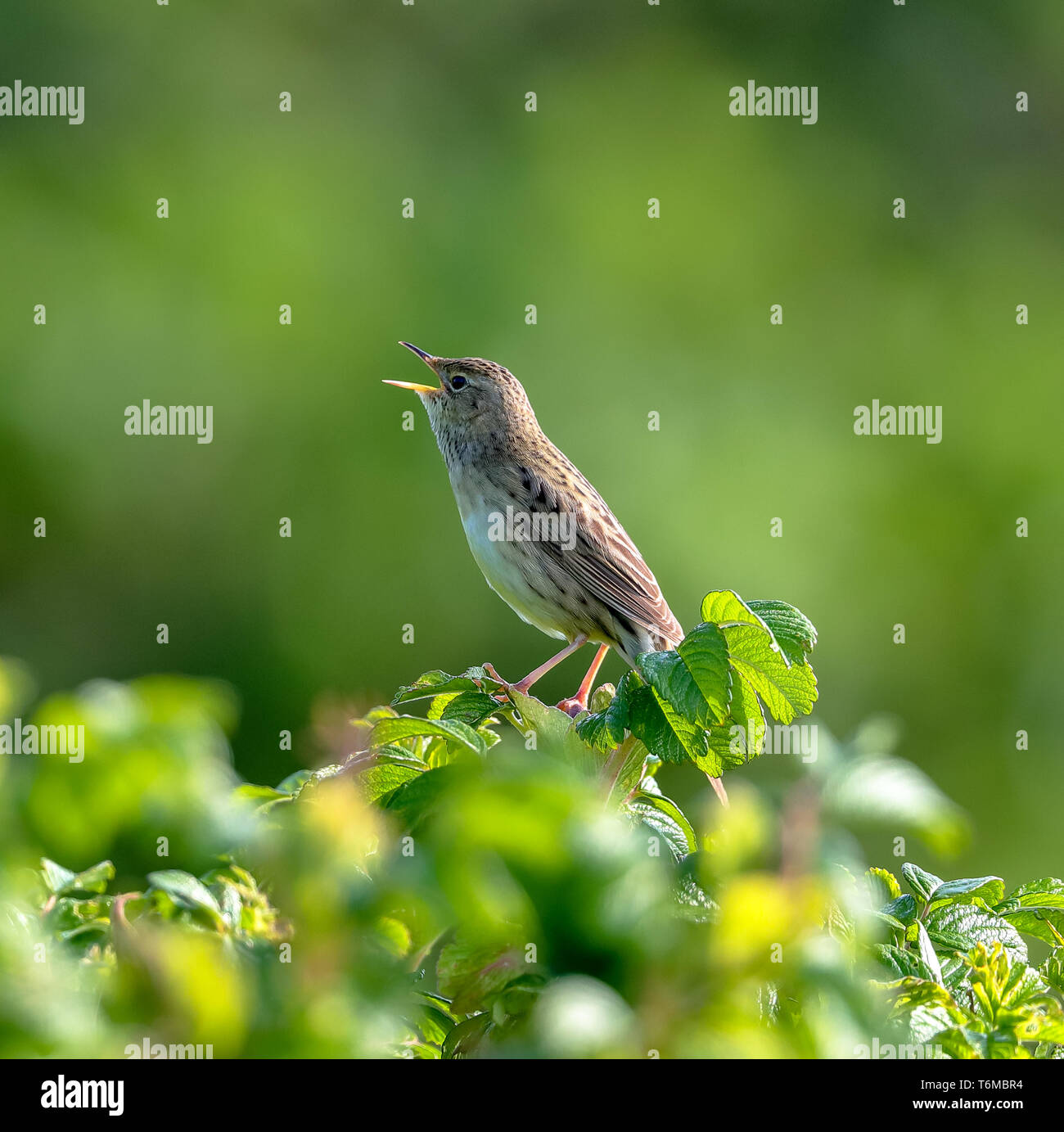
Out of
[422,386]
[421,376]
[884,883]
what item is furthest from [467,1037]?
[421,376]

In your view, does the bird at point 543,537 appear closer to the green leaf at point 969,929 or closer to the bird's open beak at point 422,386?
the bird's open beak at point 422,386

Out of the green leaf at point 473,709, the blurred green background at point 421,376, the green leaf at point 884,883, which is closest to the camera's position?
the green leaf at point 884,883

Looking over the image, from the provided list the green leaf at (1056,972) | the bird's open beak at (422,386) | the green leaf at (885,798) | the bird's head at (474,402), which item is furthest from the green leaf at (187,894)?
the bird's head at (474,402)

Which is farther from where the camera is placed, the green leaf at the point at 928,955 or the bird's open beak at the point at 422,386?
the bird's open beak at the point at 422,386

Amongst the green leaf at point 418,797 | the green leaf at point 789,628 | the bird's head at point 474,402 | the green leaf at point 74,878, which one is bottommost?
the green leaf at point 74,878

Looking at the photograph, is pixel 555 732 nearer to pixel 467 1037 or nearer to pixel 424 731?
pixel 424 731

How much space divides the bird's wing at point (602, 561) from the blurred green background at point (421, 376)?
330cm

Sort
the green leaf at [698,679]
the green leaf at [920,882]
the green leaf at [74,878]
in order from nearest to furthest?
1. the green leaf at [74,878]
2. the green leaf at [698,679]
3. the green leaf at [920,882]

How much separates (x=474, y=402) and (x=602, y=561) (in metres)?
1.09

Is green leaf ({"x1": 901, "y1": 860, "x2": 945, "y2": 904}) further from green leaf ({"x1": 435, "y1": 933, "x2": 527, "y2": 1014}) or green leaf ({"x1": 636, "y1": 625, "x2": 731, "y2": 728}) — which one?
green leaf ({"x1": 435, "y1": 933, "x2": 527, "y2": 1014})

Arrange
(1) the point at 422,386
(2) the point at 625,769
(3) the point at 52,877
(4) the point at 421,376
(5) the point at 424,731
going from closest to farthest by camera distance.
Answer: (3) the point at 52,877 < (5) the point at 424,731 < (2) the point at 625,769 < (1) the point at 422,386 < (4) the point at 421,376

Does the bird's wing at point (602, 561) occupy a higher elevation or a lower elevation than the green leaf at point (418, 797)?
higher

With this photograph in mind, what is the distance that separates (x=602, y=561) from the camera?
213 inches

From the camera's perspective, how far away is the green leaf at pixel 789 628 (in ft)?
6.19
